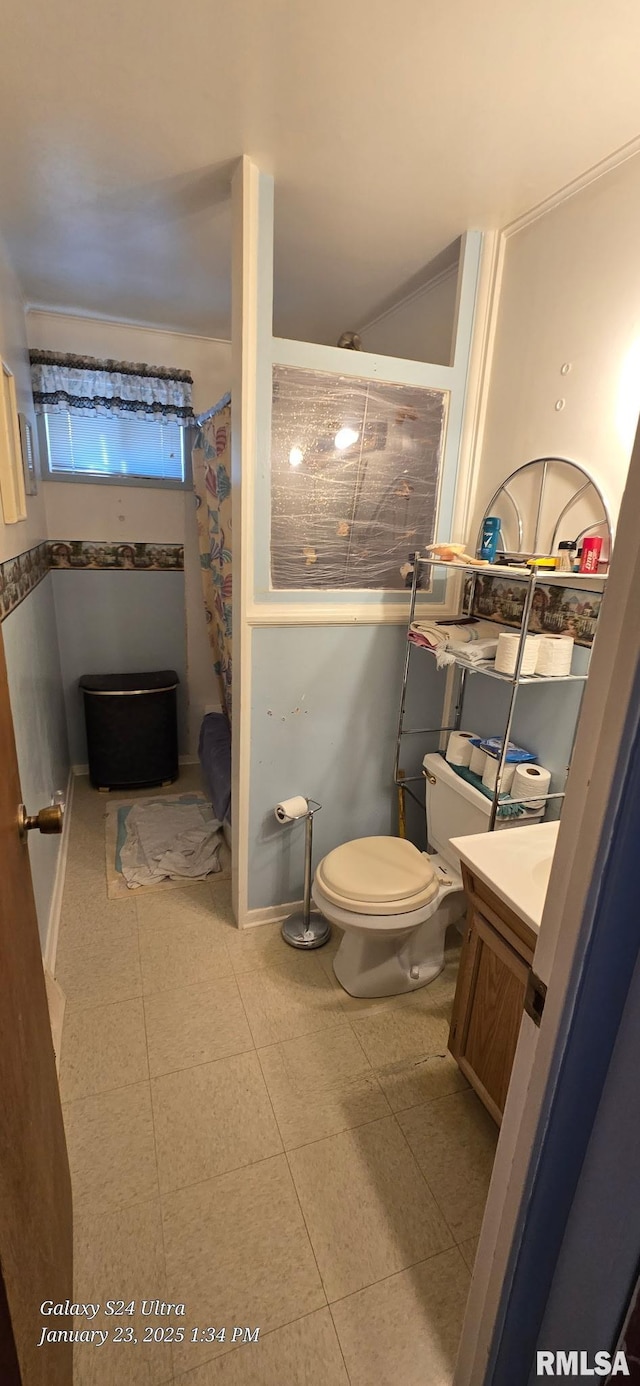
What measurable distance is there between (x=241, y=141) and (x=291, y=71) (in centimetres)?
26

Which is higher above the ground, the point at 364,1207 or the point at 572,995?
the point at 572,995

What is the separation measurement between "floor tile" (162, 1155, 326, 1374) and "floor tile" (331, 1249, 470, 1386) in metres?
0.08

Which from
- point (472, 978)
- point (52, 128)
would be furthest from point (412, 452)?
point (472, 978)

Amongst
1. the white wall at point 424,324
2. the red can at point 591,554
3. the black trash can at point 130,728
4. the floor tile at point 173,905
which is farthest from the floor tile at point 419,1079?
the white wall at point 424,324

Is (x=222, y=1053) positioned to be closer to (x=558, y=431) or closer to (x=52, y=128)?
(x=558, y=431)

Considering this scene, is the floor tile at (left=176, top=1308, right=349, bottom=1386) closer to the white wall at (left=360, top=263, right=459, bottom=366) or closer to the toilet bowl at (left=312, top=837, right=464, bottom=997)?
the toilet bowl at (left=312, top=837, right=464, bottom=997)

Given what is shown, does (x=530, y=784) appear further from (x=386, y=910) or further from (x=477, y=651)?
(x=386, y=910)

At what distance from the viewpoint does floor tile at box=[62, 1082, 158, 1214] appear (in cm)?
128

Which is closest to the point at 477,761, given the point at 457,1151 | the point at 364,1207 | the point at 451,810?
the point at 451,810

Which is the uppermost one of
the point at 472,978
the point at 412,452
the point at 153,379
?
the point at 153,379

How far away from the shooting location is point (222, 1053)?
1.62 metres

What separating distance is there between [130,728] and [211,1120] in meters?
1.96

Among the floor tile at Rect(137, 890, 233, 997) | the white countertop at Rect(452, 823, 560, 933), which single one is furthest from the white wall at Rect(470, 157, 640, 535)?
the floor tile at Rect(137, 890, 233, 997)

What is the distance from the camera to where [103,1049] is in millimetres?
1615
